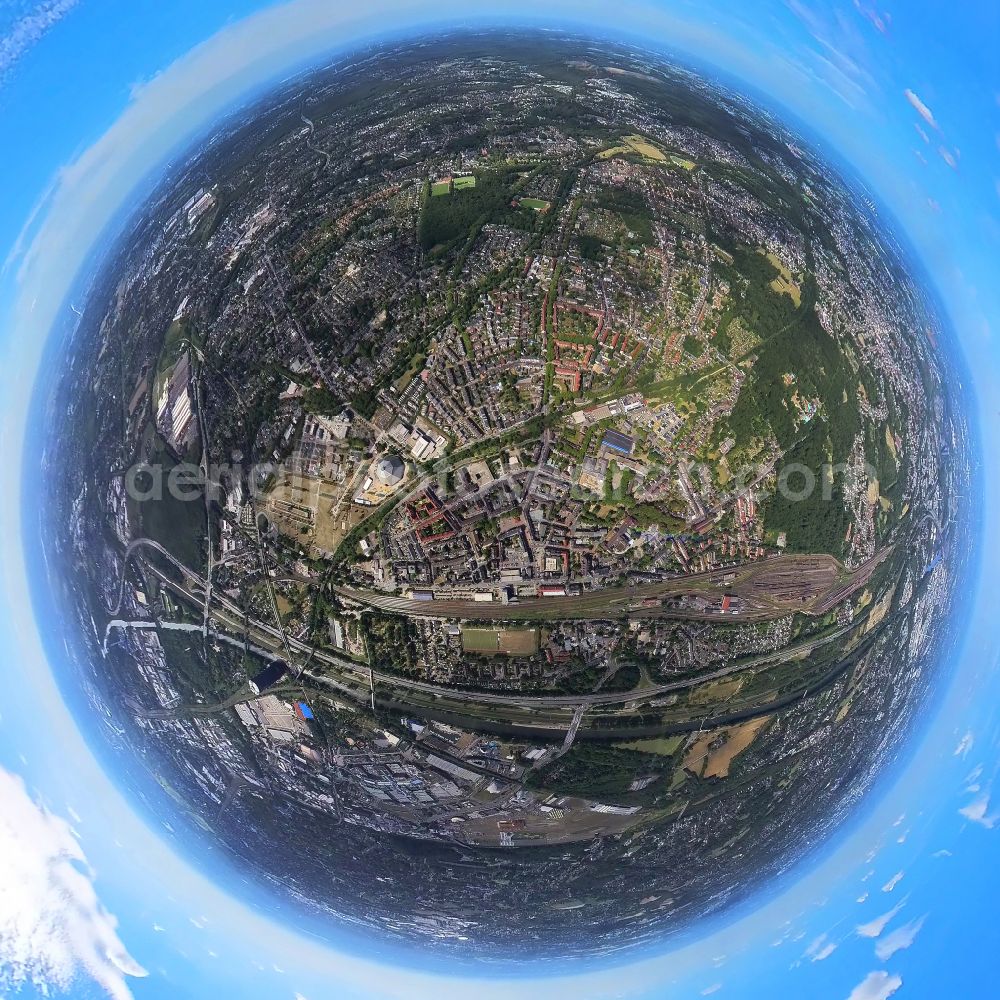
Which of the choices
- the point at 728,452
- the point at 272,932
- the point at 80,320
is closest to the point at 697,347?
the point at 728,452

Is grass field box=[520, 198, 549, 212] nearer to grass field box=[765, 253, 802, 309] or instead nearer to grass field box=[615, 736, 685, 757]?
grass field box=[765, 253, 802, 309]

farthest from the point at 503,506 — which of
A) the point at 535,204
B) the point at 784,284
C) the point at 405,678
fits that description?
the point at 784,284

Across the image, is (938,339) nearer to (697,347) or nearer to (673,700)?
(697,347)

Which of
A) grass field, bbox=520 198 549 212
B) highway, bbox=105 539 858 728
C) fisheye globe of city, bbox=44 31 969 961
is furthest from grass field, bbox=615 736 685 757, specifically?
grass field, bbox=520 198 549 212

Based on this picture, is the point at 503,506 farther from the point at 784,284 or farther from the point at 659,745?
the point at 784,284

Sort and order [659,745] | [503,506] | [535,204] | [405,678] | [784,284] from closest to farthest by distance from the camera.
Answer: [503,506], [405,678], [659,745], [535,204], [784,284]
